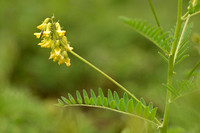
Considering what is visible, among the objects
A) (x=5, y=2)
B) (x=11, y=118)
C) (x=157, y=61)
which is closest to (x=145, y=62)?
(x=157, y=61)

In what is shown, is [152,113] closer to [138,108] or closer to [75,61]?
[138,108]

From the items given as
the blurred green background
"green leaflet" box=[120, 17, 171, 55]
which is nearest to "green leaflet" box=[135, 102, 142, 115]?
"green leaflet" box=[120, 17, 171, 55]

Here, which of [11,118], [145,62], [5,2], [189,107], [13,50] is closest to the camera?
[189,107]

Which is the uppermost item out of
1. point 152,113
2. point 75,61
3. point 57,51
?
point 57,51

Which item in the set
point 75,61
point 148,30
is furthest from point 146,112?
point 75,61

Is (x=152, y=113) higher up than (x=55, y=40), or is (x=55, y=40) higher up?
(x=55, y=40)

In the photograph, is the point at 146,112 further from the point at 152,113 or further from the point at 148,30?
the point at 148,30

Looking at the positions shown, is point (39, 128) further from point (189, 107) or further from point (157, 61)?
point (157, 61)

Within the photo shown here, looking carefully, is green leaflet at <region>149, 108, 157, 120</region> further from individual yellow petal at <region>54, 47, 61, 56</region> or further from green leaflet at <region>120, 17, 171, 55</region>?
individual yellow petal at <region>54, 47, 61, 56</region>

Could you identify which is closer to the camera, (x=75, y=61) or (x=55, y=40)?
(x=55, y=40)
